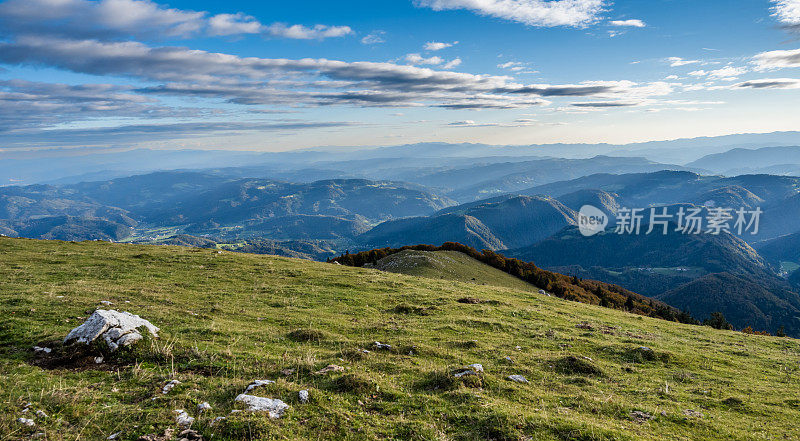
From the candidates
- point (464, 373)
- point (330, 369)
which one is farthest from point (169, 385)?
point (464, 373)

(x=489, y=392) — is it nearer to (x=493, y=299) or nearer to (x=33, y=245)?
(x=493, y=299)

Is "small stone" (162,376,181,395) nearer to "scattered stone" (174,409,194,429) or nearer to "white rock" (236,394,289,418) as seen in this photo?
"scattered stone" (174,409,194,429)

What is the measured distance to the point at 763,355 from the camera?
873 inches

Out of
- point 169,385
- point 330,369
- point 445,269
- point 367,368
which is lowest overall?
point 445,269

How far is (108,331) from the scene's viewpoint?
11.3 meters

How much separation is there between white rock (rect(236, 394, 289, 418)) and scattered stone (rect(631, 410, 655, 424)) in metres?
10.4

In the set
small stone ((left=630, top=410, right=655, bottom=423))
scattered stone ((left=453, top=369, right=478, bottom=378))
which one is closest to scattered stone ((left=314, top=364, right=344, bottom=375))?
scattered stone ((left=453, top=369, right=478, bottom=378))

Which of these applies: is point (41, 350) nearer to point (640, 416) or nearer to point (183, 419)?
point (183, 419)

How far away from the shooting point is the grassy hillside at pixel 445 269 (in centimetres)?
5528

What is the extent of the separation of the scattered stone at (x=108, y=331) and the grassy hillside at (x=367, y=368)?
56cm

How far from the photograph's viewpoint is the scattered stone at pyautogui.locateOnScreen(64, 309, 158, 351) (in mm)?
11133

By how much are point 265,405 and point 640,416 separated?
37.1 feet

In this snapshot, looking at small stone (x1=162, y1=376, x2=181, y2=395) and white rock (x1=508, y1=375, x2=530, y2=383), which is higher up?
small stone (x1=162, y1=376, x2=181, y2=395)

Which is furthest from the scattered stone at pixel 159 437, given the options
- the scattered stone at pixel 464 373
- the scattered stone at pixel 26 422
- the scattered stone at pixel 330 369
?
the scattered stone at pixel 464 373
